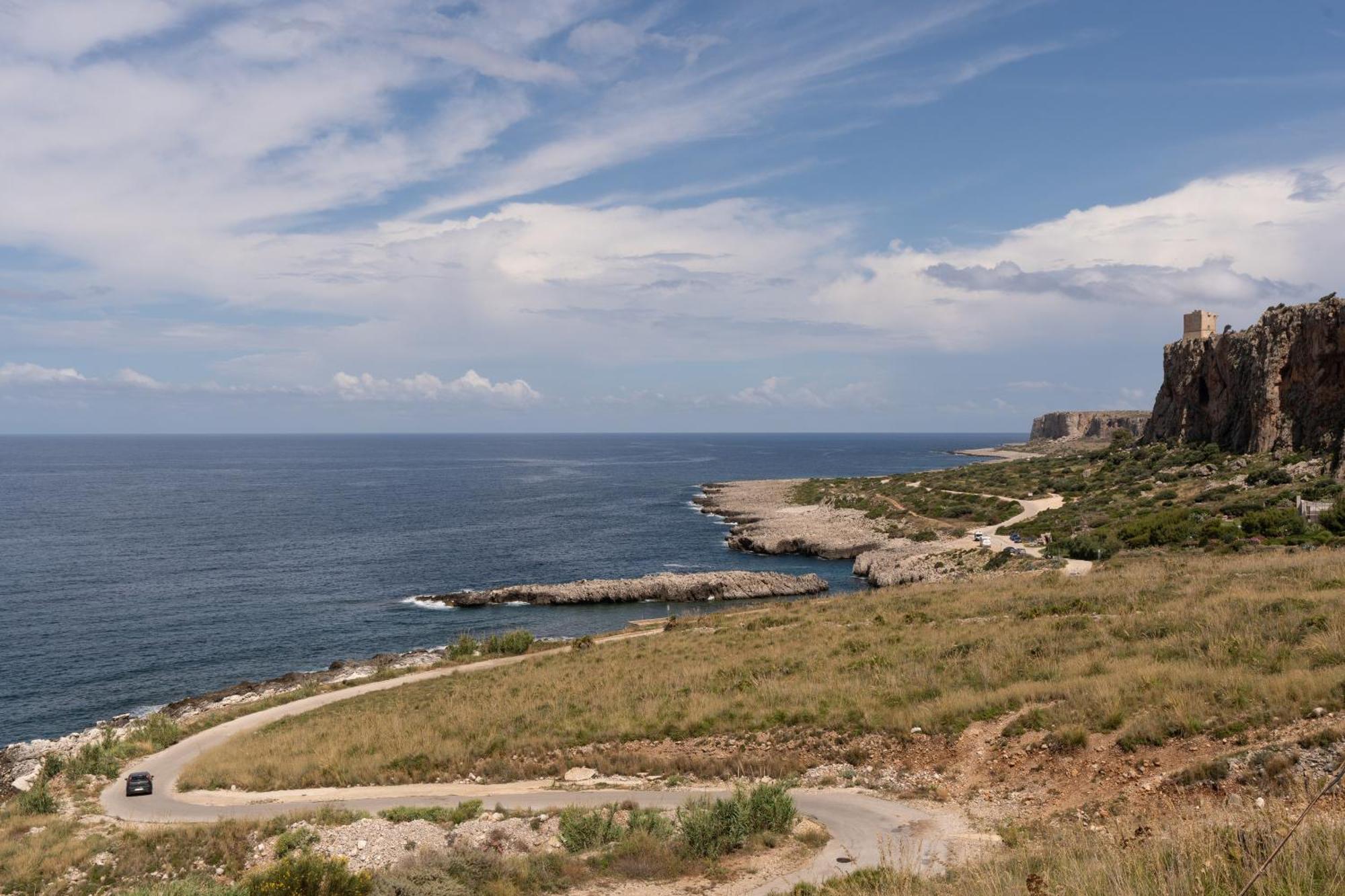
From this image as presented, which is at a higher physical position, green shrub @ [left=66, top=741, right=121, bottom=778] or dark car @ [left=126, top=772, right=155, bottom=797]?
dark car @ [left=126, top=772, right=155, bottom=797]

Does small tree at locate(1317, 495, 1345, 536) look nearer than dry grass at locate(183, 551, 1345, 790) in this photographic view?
No

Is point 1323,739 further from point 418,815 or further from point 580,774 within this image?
point 418,815

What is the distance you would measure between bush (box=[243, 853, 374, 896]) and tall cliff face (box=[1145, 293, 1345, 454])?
212ft

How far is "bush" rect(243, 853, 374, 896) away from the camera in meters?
11.6

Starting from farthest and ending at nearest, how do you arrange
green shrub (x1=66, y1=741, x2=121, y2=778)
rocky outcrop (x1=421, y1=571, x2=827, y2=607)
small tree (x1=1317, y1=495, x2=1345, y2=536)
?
rocky outcrop (x1=421, y1=571, x2=827, y2=607), small tree (x1=1317, y1=495, x2=1345, y2=536), green shrub (x1=66, y1=741, x2=121, y2=778)

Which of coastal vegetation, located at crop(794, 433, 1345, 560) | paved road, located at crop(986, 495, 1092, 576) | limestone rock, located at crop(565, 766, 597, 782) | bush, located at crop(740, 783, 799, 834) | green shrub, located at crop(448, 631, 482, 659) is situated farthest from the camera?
paved road, located at crop(986, 495, 1092, 576)

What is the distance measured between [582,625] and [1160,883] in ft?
158

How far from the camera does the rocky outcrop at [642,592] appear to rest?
59.3 metres

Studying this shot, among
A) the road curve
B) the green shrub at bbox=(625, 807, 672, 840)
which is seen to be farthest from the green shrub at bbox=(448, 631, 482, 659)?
the green shrub at bbox=(625, 807, 672, 840)

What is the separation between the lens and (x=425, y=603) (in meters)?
58.5

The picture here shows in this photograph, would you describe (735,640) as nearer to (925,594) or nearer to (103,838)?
(925,594)

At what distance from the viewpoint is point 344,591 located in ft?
202

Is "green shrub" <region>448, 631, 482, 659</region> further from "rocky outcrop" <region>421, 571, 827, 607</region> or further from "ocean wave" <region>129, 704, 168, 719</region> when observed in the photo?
"rocky outcrop" <region>421, 571, 827, 607</region>

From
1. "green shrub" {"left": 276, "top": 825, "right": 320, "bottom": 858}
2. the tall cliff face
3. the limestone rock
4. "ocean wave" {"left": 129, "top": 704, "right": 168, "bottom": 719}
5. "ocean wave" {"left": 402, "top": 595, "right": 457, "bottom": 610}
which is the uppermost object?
the tall cliff face
